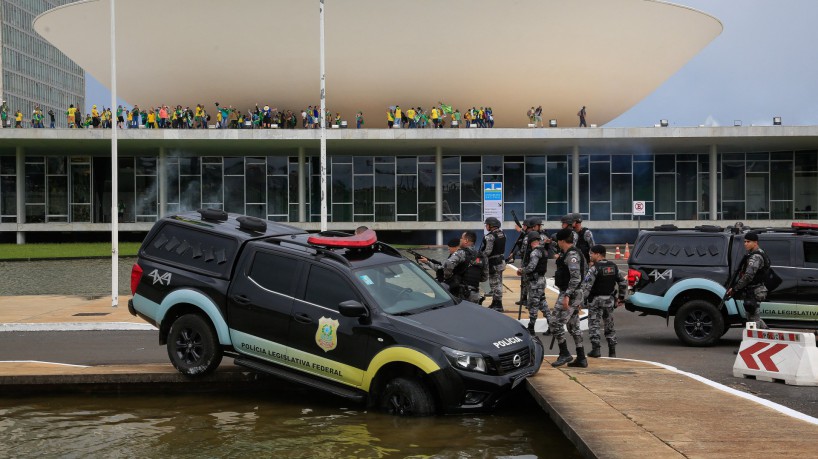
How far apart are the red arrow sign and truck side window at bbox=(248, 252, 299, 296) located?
18.1ft

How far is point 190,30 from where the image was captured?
4825cm

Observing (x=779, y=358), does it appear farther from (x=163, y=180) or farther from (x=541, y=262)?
(x=163, y=180)

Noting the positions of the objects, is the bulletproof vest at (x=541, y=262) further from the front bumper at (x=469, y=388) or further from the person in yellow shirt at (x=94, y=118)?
the person in yellow shirt at (x=94, y=118)

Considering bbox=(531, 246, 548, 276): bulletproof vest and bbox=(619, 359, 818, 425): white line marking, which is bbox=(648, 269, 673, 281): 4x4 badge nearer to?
bbox=(531, 246, 548, 276): bulletproof vest

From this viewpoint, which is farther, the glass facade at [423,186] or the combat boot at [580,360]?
the glass facade at [423,186]

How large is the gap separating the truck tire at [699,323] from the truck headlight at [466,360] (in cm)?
607

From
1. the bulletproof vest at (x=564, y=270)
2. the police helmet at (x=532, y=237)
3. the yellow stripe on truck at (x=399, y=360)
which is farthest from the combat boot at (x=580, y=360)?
the police helmet at (x=532, y=237)

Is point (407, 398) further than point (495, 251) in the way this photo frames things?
No

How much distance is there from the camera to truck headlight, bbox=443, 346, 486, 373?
8.22 m

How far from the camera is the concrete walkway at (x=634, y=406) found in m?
6.61

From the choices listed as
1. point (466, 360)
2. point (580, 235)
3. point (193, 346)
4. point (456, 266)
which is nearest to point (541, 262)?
point (456, 266)

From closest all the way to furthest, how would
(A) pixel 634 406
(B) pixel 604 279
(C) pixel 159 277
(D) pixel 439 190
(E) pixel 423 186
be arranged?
(A) pixel 634 406
(C) pixel 159 277
(B) pixel 604 279
(D) pixel 439 190
(E) pixel 423 186

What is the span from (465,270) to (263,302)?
434 centimetres

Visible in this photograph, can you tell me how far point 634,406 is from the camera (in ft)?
26.5
